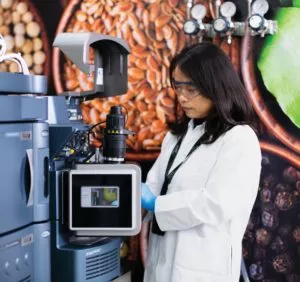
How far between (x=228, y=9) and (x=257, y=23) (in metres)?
0.17

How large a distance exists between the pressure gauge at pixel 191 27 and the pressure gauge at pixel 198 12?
31mm

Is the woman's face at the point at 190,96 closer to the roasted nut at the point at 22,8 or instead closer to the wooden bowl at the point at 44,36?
the wooden bowl at the point at 44,36

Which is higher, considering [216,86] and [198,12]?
[198,12]

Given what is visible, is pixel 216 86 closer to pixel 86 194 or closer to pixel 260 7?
pixel 86 194

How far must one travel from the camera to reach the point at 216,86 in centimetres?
209

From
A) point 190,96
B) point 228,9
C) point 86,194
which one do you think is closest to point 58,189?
point 86,194

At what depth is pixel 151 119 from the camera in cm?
295

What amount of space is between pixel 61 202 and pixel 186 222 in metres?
0.44

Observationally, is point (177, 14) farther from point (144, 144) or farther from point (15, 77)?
point (15, 77)

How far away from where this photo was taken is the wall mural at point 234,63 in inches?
106

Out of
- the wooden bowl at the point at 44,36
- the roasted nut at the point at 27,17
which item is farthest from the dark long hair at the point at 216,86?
the roasted nut at the point at 27,17

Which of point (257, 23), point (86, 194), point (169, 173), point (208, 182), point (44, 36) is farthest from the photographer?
point (44, 36)

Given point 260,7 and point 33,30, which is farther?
point 33,30

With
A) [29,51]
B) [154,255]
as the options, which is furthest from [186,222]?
[29,51]
